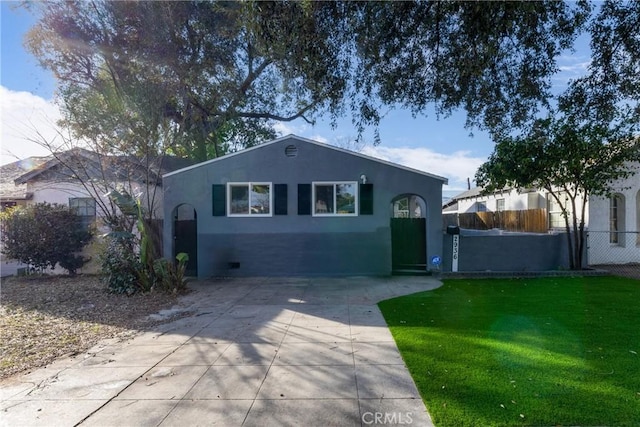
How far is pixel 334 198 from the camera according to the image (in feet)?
38.7

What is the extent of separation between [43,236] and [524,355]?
13.0 m

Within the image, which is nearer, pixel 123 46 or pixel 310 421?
pixel 310 421

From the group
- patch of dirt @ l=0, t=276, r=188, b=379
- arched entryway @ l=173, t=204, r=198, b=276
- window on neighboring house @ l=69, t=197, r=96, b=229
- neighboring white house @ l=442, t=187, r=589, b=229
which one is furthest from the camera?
neighboring white house @ l=442, t=187, r=589, b=229

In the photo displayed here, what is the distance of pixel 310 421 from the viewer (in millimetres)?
3230

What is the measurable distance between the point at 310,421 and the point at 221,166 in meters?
9.73

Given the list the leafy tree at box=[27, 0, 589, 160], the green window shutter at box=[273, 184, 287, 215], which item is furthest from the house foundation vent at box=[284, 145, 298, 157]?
the leafy tree at box=[27, 0, 589, 160]

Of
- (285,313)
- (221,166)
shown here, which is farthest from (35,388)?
(221,166)

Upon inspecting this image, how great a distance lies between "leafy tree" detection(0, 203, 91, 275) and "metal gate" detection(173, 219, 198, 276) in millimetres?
2995

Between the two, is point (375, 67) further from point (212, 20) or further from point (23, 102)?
point (23, 102)

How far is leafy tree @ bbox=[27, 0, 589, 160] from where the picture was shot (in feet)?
18.5

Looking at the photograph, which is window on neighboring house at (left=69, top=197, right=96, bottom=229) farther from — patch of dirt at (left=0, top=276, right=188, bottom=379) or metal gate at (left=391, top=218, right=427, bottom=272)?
metal gate at (left=391, top=218, right=427, bottom=272)

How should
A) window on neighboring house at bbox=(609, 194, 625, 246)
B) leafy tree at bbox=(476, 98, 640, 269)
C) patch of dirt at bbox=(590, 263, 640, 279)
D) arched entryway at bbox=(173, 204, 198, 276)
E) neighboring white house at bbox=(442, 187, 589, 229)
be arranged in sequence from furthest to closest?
neighboring white house at bbox=(442, 187, 589, 229), window on neighboring house at bbox=(609, 194, 625, 246), arched entryway at bbox=(173, 204, 198, 276), patch of dirt at bbox=(590, 263, 640, 279), leafy tree at bbox=(476, 98, 640, 269)

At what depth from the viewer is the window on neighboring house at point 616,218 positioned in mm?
12930

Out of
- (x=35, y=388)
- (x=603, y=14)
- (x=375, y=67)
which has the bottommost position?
(x=35, y=388)
